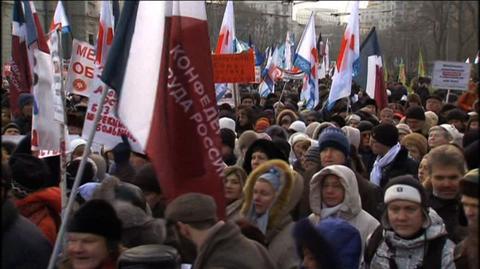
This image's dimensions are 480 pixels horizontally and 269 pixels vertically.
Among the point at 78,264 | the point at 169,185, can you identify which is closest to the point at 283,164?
the point at 169,185

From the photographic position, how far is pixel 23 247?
409 centimetres

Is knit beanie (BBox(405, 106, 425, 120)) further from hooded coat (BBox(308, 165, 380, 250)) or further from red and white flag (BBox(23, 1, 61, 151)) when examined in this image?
hooded coat (BBox(308, 165, 380, 250))

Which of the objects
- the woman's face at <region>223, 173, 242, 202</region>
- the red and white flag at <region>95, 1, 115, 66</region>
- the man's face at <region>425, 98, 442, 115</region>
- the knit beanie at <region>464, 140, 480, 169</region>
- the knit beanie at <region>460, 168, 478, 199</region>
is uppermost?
the red and white flag at <region>95, 1, 115, 66</region>

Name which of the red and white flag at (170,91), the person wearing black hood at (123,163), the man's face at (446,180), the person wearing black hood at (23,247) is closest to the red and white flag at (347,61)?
the person wearing black hood at (123,163)

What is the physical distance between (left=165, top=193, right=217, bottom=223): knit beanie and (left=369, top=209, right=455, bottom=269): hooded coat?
98 centimetres

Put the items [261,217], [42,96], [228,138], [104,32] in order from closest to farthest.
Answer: [261,217] → [42,96] → [228,138] → [104,32]

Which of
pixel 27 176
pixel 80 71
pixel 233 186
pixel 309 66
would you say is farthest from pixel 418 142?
pixel 309 66

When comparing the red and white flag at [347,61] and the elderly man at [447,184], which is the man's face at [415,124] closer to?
the red and white flag at [347,61]

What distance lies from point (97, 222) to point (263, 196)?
48.5 inches

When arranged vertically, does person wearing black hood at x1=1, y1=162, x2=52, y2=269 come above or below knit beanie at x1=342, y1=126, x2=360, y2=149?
above

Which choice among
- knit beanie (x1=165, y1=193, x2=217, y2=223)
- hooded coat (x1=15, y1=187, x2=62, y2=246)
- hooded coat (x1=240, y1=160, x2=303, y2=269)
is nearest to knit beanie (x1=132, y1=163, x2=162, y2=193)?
hooded coat (x1=15, y1=187, x2=62, y2=246)

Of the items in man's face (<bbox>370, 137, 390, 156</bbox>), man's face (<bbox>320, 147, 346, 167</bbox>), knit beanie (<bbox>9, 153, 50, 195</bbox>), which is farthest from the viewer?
man's face (<bbox>370, 137, 390, 156</bbox>)

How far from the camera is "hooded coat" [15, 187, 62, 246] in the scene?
4824 millimetres

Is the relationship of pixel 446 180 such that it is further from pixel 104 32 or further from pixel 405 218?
pixel 104 32
